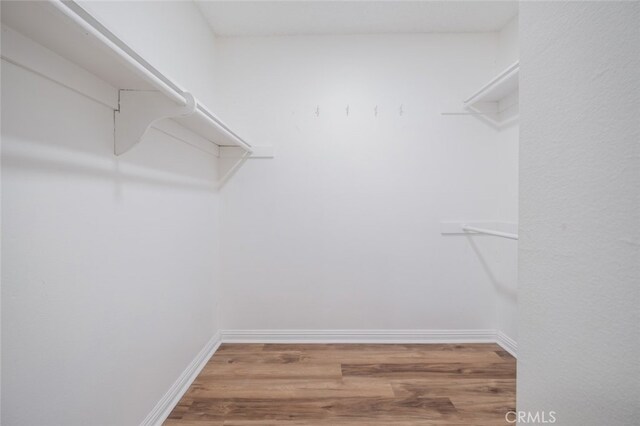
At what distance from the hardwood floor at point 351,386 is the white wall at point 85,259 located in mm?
298

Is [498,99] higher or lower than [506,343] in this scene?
higher

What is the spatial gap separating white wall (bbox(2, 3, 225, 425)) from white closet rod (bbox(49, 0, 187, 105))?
0.84 ft

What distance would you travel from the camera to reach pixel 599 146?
425 millimetres

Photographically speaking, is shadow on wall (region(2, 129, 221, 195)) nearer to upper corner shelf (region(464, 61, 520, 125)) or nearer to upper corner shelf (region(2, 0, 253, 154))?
upper corner shelf (region(2, 0, 253, 154))

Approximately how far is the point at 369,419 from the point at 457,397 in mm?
491

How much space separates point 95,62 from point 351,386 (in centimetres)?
173

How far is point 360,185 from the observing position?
200 centimetres

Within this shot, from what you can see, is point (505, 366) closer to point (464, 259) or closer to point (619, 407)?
point (464, 259)

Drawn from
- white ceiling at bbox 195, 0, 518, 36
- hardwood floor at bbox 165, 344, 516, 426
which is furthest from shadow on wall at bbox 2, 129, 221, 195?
hardwood floor at bbox 165, 344, 516, 426

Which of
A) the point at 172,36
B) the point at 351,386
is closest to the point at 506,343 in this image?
the point at 351,386

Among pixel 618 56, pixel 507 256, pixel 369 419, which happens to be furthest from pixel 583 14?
pixel 507 256

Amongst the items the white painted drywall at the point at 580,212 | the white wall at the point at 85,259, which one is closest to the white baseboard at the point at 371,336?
the white wall at the point at 85,259

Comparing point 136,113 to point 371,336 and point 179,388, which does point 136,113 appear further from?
point 371,336

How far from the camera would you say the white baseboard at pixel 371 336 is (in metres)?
1.99
